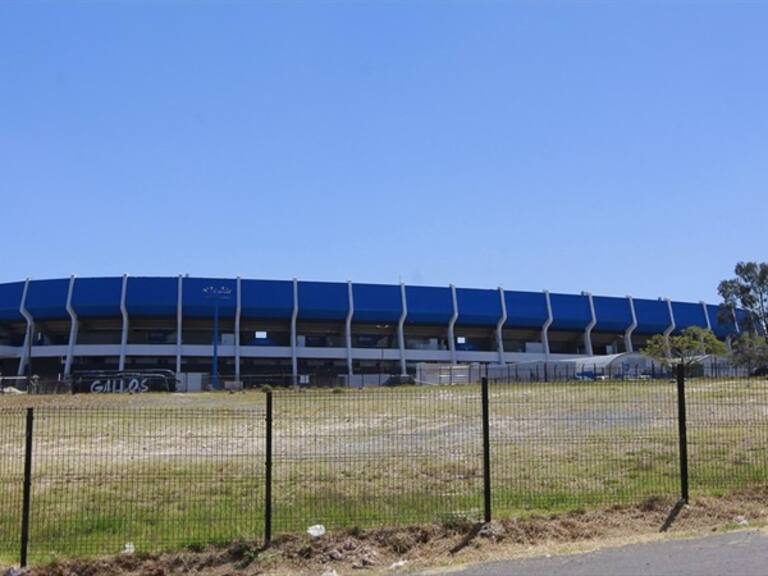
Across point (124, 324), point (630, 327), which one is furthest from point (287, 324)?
point (630, 327)

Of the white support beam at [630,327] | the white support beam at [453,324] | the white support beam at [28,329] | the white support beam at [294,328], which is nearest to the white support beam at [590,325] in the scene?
the white support beam at [630,327]

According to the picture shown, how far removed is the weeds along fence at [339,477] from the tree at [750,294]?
8605 centimetres

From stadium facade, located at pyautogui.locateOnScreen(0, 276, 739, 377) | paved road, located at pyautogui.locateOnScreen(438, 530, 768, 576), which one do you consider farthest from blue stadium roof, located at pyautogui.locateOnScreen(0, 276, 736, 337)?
paved road, located at pyautogui.locateOnScreen(438, 530, 768, 576)

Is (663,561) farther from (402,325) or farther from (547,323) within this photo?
(547,323)

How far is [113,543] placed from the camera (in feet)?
35.6

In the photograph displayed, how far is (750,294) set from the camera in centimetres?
9944

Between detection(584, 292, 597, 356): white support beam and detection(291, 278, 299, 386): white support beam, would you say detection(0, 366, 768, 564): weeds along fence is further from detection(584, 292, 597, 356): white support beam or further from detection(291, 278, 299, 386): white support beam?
detection(584, 292, 597, 356): white support beam

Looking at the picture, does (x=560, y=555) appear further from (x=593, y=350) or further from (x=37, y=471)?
(x=593, y=350)

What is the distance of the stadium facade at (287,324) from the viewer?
77.8m

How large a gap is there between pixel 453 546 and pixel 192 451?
902cm

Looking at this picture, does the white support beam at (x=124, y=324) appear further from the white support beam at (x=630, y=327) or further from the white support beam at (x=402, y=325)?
the white support beam at (x=630, y=327)

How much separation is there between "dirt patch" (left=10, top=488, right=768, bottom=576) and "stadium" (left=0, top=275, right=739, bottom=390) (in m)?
63.2

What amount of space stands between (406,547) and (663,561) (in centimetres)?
323

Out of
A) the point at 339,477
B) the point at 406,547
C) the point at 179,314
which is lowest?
the point at 406,547
